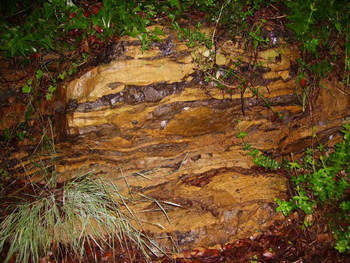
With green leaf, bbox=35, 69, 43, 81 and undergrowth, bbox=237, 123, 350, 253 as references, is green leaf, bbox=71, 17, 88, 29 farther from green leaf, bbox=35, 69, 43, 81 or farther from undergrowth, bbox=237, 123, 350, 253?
undergrowth, bbox=237, 123, 350, 253

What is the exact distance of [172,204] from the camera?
2900 mm

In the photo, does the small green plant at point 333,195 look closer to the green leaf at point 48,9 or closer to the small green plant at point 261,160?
the small green plant at point 261,160

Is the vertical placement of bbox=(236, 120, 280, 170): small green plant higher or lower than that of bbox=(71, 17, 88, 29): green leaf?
lower

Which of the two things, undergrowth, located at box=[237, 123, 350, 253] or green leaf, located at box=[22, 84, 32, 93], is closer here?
undergrowth, located at box=[237, 123, 350, 253]

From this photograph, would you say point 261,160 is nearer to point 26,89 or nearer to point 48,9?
point 48,9

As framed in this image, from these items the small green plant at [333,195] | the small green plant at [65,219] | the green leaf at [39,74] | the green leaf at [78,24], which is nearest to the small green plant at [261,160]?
the small green plant at [333,195]

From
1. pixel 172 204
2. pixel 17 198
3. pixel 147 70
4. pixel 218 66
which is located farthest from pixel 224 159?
pixel 17 198

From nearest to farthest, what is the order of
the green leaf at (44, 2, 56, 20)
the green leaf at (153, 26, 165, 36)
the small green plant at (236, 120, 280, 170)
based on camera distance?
1. the green leaf at (44, 2, 56, 20)
2. the green leaf at (153, 26, 165, 36)
3. the small green plant at (236, 120, 280, 170)

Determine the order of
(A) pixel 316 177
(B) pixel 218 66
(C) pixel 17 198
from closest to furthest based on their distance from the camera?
(A) pixel 316 177
(B) pixel 218 66
(C) pixel 17 198

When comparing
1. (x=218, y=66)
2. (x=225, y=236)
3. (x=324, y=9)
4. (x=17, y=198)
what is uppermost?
(x=324, y=9)

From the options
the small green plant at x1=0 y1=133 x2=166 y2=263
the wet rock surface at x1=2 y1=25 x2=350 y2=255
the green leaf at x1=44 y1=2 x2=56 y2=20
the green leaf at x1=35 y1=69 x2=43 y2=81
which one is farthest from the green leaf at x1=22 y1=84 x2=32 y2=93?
the green leaf at x1=44 y1=2 x2=56 y2=20

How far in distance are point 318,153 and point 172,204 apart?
1.96 m

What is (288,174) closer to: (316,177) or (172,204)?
(316,177)

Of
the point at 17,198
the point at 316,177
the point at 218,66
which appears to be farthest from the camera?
the point at 17,198
